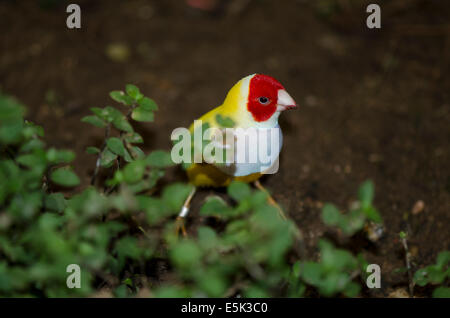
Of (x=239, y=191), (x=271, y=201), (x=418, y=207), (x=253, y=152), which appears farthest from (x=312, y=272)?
(x=418, y=207)

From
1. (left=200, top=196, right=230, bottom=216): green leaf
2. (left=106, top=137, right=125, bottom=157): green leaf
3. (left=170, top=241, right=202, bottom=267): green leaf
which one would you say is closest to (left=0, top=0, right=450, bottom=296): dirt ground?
(left=106, top=137, right=125, bottom=157): green leaf

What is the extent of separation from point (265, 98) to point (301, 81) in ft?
4.11

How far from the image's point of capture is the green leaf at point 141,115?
1.44 metres

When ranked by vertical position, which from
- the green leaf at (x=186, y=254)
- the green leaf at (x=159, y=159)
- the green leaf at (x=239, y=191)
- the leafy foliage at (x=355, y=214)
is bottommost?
the green leaf at (x=186, y=254)

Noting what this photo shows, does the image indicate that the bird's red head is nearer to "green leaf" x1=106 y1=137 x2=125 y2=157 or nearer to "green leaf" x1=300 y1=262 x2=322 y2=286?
"green leaf" x1=106 y1=137 x2=125 y2=157

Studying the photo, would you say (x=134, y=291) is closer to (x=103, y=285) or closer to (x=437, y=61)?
(x=103, y=285)

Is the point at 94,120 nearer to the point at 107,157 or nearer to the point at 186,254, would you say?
the point at 107,157

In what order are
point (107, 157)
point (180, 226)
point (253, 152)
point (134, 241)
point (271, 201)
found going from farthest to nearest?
1. point (271, 201)
2. point (180, 226)
3. point (253, 152)
4. point (107, 157)
5. point (134, 241)

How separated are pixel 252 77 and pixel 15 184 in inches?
43.1

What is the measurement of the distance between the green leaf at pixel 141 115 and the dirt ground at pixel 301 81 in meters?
0.82

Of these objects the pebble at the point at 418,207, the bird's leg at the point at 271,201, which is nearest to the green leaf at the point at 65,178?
the bird's leg at the point at 271,201

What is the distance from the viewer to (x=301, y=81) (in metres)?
2.92

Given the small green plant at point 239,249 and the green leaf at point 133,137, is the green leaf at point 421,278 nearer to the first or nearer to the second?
the small green plant at point 239,249
